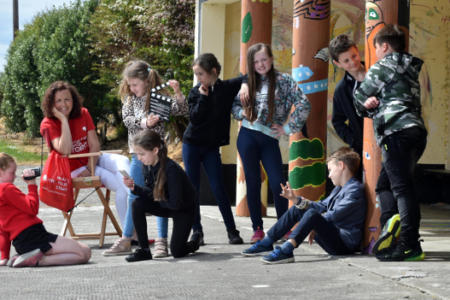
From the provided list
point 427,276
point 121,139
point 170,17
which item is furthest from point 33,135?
point 427,276

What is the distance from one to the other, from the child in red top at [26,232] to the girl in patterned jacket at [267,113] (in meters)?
1.68

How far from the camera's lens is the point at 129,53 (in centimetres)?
2219

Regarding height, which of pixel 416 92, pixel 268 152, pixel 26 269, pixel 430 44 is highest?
pixel 430 44

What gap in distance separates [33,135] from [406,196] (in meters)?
32.7

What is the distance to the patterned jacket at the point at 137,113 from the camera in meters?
6.12

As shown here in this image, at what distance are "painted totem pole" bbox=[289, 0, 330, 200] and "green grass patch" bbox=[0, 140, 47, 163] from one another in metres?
24.2

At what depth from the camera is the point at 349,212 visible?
532 cm

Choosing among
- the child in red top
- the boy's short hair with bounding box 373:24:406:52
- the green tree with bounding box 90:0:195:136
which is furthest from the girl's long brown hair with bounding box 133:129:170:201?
the green tree with bounding box 90:0:195:136

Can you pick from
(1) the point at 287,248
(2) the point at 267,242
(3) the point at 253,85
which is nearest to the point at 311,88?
(3) the point at 253,85

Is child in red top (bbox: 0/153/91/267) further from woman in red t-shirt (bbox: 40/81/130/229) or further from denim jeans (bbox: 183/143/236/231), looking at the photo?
denim jeans (bbox: 183/143/236/231)

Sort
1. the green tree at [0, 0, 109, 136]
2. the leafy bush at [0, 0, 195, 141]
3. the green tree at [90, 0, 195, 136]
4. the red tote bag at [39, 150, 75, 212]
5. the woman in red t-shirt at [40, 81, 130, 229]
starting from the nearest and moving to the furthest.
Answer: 1. the red tote bag at [39, 150, 75, 212]
2. the woman in red t-shirt at [40, 81, 130, 229]
3. the green tree at [90, 0, 195, 136]
4. the leafy bush at [0, 0, 195, 141]
5. the green tree at [0, 0, 109, 136]

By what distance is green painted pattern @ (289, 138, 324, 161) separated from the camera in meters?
6.64

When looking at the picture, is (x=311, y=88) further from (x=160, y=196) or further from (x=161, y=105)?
(x=160, y=196)

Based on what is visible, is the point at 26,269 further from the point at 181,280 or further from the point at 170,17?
the point at 170,17
